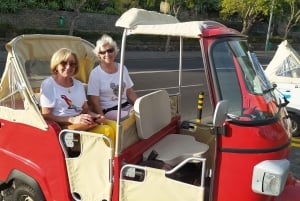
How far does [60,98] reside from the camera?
4.02 meters

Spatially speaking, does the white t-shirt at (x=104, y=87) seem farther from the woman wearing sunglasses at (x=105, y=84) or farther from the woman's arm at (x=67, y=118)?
the woman's arm at (x=67, y=118)

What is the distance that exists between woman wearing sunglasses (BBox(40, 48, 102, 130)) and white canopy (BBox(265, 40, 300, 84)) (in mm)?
5715

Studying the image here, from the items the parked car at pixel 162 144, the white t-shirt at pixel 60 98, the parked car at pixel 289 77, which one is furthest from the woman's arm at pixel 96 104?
the parked car at pixel 289 77

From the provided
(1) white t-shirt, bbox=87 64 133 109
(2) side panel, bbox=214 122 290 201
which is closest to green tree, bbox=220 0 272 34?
(1) white t-shirt, bbox=87 64 133 109

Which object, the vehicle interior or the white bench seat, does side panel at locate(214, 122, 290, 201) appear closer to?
the vehicle interior

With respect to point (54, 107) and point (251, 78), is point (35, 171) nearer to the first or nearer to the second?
point (54, 107)

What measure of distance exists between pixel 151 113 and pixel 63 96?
89 centimetres

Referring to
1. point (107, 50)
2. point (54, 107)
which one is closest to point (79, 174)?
point (54, 107)

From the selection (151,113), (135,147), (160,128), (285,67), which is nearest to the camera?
(135,147)

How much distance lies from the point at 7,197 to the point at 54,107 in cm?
113

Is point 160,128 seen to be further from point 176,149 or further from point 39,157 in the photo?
point 39,157

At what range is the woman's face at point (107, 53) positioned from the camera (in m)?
4.41

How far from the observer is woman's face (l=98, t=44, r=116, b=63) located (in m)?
4.41

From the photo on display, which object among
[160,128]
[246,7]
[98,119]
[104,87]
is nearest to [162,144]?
[160,128]
